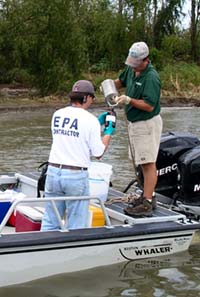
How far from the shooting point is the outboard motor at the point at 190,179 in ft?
22.3

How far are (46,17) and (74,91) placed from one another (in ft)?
71.2

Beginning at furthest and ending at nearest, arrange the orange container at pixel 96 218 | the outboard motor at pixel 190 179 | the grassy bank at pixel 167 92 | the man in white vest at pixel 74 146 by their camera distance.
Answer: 1. the grassy bank at pixel 167 92
2. the outboard motor at pixel 190 179
3. the orange container at pixel 96 218
4. the man in white vest at pixel 74 146

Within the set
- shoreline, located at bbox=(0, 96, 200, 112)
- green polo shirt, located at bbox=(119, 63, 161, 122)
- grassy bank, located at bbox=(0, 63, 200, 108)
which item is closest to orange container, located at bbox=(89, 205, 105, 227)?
green polo shirt, located at bbox=(119, 63, 161, 122)

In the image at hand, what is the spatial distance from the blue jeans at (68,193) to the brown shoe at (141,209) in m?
0.57

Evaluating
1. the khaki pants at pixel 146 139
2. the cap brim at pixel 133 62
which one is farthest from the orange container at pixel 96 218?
the cap brim at pixel 133 62

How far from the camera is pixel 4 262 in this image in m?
5.31

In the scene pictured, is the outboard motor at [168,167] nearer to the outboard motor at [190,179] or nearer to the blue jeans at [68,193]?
the outboard motor at [190,179]

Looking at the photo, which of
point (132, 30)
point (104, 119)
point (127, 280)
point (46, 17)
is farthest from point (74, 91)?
point (132, 30)

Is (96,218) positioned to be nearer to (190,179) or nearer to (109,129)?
(109,129)

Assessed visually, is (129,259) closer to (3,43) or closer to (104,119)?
(104,119)

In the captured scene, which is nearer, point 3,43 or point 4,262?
point 4,262

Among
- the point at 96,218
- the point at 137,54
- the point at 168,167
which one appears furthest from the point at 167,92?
the point at 96,218

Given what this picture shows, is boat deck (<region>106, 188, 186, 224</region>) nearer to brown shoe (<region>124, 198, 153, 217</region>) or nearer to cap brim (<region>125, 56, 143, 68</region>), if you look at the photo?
brown shoe (<region>124, 198, 153, 217</region>)

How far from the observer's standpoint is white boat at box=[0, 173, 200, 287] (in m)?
5.38
